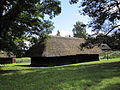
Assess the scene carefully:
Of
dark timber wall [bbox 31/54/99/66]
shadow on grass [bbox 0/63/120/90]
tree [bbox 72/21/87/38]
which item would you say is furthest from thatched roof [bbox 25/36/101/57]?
tree [bbox 72/21/87/38]

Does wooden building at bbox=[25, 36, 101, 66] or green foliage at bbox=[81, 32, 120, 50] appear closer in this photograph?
green foliage at bbox=[81, 32, 120, 50]

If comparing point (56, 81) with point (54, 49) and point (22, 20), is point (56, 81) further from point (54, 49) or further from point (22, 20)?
point (54, 49)

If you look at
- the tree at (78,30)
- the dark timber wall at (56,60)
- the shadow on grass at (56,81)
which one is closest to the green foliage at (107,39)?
the dark timber wall at (56,60)

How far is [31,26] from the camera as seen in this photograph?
19109mm

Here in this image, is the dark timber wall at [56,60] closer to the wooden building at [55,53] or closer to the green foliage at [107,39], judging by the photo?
the wooden building at [55,53]

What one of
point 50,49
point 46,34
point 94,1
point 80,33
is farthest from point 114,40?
point 80,33

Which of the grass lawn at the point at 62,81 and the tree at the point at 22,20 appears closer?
the grass lawn at the point at 62,81

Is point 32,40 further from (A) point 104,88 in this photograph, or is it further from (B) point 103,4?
(A) point 104,88

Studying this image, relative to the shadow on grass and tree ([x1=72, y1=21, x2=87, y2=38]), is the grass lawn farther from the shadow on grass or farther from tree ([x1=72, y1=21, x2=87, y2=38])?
tree ([x1=72, y1=21, x2=87, y2=38])

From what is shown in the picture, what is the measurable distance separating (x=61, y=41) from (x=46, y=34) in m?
12.4

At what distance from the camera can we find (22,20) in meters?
18.1

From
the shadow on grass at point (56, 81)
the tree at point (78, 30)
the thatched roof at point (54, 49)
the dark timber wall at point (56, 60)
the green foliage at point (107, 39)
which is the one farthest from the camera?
the tree at point (78, 30)

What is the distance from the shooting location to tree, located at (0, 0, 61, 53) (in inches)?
569

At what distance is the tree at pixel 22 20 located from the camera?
569 inches
